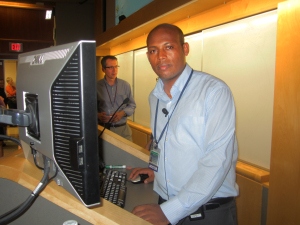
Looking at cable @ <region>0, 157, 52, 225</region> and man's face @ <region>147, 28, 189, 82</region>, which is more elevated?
man's face @ <region>147, 28, 189, 82</region>

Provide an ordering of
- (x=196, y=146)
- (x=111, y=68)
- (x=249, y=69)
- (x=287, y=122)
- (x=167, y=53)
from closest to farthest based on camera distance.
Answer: (x=196, y=146)
(x=167, y=53)
(x=287, y=122)
(x=249, y=69)
(x=111, y=68)

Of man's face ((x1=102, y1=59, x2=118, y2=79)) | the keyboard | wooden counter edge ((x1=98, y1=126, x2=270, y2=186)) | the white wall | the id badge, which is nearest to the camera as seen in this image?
the keyboard

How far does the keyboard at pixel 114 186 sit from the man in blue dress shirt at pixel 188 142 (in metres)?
0.18

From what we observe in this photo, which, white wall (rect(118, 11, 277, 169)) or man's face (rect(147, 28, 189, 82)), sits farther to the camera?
white wall (rect(118, 11, 277, 169))

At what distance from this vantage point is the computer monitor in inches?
22.7

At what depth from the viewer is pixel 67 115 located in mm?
606

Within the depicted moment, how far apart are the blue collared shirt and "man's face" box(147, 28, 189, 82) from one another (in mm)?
55

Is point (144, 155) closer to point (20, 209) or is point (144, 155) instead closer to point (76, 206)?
point (76, 206)

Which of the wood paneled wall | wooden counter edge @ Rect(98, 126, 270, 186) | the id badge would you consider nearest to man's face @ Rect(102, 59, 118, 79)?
wooden counter edge @ Rect(98, 126, 270, 186)

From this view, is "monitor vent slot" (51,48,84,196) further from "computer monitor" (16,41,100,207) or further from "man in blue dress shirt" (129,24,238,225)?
"man in blue dress shirt" (129,24,238,225)

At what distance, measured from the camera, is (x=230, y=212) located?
1229 millimetres

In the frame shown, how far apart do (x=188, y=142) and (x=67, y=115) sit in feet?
2.25

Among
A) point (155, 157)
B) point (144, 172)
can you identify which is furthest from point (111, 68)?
point (155, 157)

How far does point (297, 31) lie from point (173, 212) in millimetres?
1397
